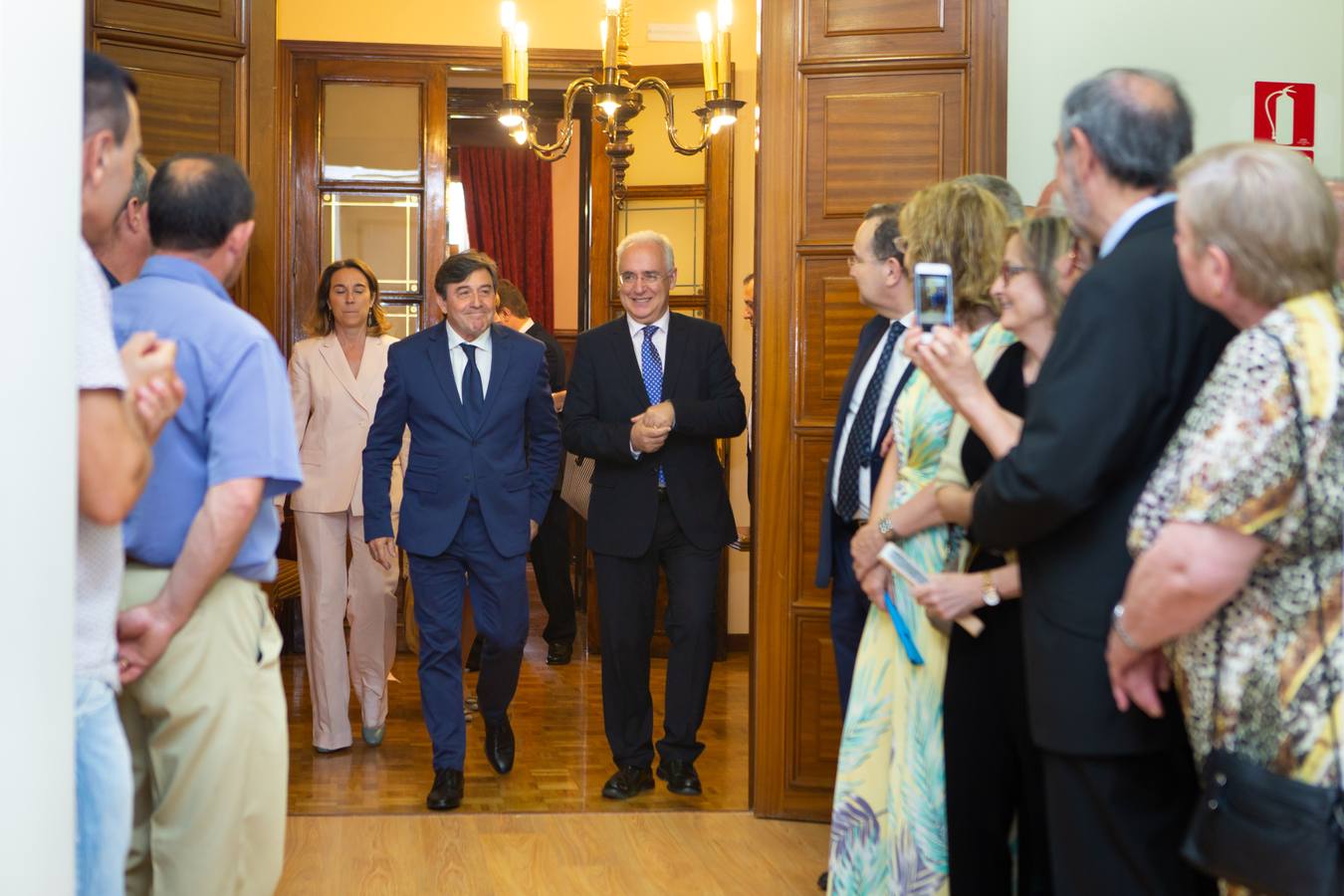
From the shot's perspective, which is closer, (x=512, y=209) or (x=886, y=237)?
(x=886, y=237)

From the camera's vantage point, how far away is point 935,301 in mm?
2666

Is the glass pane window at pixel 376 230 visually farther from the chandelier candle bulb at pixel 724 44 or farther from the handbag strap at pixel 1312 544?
the handbag strap at pixel 1312 544

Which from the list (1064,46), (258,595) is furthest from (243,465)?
(1064,46)

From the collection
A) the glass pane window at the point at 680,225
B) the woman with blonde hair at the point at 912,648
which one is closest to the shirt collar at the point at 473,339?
the woman with blonde hair at the point at 912,648

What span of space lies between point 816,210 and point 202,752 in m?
2.65

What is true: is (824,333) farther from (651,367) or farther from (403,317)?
(403,317)

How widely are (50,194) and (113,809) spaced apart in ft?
2.70

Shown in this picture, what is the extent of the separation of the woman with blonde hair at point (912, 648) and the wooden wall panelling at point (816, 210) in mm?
1316

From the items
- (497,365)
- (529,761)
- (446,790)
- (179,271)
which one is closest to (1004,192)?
(179,271)

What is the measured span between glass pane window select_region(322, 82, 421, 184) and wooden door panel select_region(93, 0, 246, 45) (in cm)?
310

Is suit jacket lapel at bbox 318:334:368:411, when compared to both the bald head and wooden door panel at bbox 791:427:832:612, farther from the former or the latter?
the bald head

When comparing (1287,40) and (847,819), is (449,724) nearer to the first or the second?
(847,819)

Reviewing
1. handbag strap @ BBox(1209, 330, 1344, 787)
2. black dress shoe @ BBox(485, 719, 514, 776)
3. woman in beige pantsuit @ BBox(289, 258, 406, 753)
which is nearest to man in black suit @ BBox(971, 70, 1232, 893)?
handbag strap @ BBox(1209, 330, 1344, 787)

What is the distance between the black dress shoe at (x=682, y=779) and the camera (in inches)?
187
